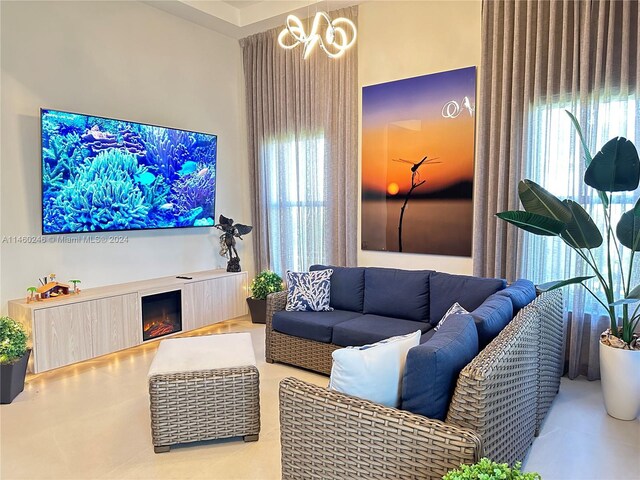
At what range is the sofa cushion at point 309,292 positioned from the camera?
3.92 m

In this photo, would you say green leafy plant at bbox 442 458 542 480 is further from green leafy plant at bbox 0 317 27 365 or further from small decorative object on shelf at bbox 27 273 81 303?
small decorative object on shelf at bbox 27 273 81 303

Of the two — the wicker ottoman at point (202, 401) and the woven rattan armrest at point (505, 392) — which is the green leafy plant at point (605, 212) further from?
the wicker ottoman at point (202, 401)

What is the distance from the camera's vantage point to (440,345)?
5.68 ft

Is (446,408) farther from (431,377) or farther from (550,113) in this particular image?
(550,113)

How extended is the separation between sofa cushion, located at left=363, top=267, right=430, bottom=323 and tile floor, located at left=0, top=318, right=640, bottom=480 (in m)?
0.82

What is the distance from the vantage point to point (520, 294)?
2.91 meters

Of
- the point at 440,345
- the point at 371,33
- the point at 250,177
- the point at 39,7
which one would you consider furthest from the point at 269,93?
the point at 440,345

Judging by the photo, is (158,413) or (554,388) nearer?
(158,413)

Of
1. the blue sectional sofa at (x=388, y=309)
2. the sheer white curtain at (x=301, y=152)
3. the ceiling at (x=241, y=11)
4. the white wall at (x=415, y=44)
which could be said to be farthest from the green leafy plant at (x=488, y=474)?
the ceiling at (x=241, y=11)

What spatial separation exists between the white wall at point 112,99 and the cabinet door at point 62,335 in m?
0.50

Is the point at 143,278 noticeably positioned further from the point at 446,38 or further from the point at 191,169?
the point at 446,38

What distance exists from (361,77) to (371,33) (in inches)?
17.5

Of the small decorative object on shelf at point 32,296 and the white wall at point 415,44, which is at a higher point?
the white wall at point 415,44

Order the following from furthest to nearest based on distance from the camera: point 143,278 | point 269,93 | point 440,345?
point 269,93
point 143,278
point 440,345
